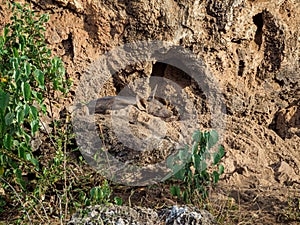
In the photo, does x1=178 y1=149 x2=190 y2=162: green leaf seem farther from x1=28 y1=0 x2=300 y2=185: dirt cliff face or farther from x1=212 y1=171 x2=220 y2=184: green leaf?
x1=28 y1=0 x2=300 y2=185: dirt cliff face

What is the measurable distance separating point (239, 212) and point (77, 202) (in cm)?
113

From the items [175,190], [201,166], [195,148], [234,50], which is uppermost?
[234,50]

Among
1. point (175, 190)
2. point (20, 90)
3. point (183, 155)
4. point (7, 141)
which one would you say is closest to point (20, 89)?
point (20, 90)

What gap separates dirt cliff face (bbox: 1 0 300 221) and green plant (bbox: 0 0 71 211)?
3.52 ft

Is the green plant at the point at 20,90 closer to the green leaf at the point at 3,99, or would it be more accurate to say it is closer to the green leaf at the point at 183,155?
the green leaf at the point at 3,99

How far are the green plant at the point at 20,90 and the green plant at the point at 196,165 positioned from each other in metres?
0.97

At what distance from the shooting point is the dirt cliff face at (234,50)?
15.6 ft

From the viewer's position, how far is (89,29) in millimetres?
4883

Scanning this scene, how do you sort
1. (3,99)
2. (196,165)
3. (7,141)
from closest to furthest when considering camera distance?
(3,99)
(7,141)
(196,165)

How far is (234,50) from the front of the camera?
5051 millimetres

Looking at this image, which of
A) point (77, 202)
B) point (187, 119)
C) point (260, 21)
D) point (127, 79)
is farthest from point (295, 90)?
point (77, 202)

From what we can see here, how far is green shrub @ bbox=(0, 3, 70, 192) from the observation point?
3.06 meters

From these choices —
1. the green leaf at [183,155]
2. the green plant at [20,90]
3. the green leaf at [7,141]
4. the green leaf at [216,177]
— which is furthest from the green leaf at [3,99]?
the green leaf at [216,177]

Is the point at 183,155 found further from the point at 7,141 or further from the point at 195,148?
the point at 7,141
